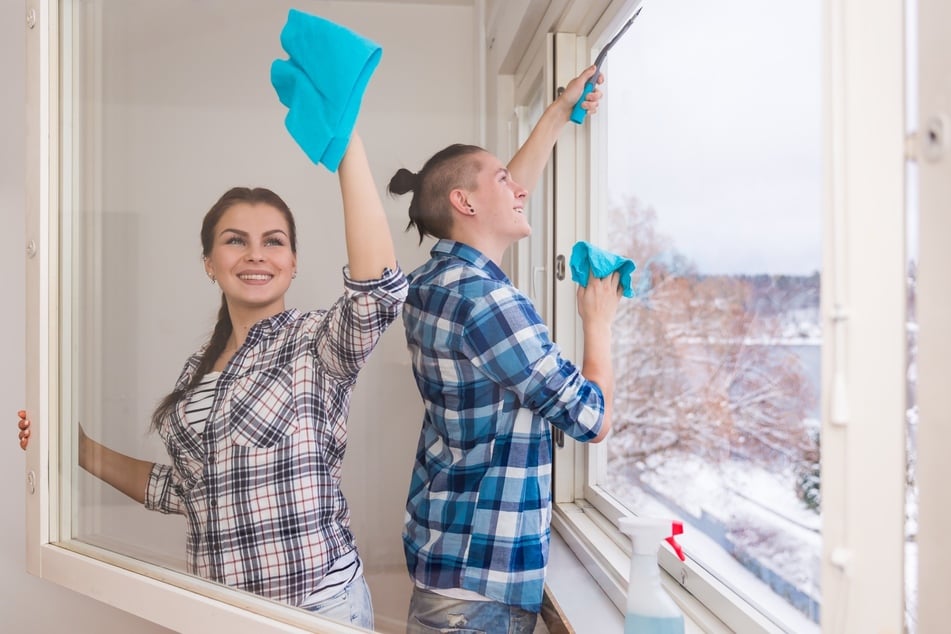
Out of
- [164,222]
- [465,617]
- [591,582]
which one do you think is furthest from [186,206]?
[591,582]

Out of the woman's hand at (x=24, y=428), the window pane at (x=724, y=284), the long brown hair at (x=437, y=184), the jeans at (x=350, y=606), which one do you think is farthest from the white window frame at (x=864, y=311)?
the woman's hand at (x=24, y=428)

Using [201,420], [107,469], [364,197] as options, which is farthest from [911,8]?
[107,469]

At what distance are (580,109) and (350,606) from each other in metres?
0.80

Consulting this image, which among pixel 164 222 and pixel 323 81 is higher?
pixel 323 81

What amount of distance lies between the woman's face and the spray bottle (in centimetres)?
59

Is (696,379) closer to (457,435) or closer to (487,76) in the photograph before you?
(457,435)

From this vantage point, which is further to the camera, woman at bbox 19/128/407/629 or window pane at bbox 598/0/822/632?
woman at bbox 19/128/407/629

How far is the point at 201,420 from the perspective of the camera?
1123mm

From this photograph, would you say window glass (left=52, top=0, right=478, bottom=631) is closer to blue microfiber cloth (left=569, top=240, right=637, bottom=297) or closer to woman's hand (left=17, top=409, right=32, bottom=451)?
woman's hand (left=17, top=409, right=32, bottom=451)

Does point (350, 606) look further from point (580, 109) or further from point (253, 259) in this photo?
point (580, 109)

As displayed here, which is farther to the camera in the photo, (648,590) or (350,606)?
(350,606)

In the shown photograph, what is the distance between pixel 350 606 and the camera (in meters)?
1.02

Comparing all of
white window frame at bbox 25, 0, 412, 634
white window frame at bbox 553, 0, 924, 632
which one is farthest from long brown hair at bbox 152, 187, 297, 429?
white window frame at bbox 553, 0, 924, 632

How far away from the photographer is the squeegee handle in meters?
1.11
